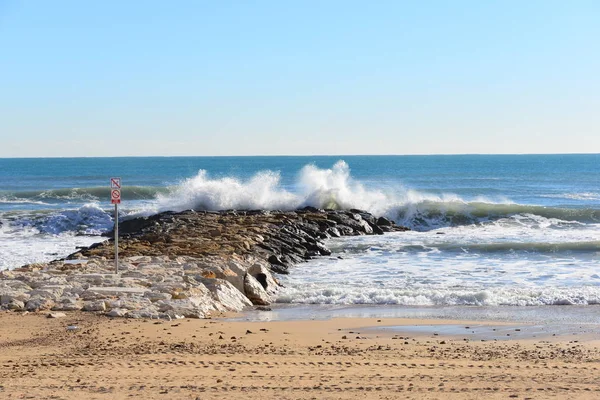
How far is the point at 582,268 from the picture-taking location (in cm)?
1969

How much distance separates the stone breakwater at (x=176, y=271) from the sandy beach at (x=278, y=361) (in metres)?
0.75

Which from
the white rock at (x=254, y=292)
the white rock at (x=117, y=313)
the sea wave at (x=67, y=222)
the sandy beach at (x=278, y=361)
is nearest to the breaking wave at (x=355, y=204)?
the sea wave at (x=67, y=222)

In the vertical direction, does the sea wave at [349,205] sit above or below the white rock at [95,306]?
above

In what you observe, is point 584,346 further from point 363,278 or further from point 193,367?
point 363,278

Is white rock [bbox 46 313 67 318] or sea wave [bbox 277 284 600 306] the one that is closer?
white rock [bbox 46 313 67 318]

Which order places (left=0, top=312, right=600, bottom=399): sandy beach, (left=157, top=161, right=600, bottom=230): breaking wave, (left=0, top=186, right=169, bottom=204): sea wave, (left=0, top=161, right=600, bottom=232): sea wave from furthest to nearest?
(left=0, top=186, right=169, bottom=204): sea wave, (left=157, top=161, right=600, bottom=230): breaking wave, (left=0, top=161, right=600, bottom=232): sea wave, (left=0, top=312, right=600, bottom=399): sandy beach

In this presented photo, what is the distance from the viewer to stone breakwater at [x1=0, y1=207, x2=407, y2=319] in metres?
12.8

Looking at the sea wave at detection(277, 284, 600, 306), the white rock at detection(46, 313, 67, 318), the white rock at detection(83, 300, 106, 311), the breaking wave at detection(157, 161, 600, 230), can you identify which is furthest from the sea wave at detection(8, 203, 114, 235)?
the white rock at detection(46, 313, 67, 318)

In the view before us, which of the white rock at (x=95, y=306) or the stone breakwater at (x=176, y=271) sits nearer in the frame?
the white rock at (x=95, y=306)

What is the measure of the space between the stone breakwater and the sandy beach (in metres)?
0.75

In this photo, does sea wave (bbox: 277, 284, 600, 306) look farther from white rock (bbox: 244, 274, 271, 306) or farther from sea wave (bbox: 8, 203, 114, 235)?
sea wave (bbox: 8, 203, 114, 235)

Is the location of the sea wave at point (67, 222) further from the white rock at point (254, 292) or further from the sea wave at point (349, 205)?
the white rock at point (254, 292)

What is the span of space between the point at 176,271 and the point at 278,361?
719 cm

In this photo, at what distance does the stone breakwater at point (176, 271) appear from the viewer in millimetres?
12812
